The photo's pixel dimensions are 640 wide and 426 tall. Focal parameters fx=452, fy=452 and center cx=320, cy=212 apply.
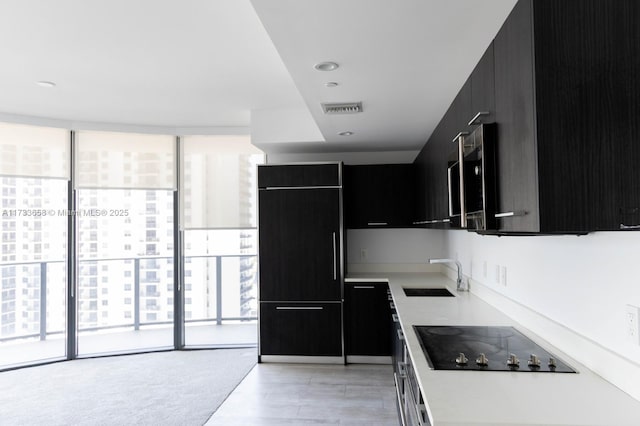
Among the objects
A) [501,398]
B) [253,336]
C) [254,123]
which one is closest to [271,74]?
[254,123]

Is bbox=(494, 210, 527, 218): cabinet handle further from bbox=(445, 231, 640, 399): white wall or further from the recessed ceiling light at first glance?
the recessed ceiling light

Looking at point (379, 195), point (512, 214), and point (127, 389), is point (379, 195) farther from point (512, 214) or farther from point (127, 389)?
point (512, 214)

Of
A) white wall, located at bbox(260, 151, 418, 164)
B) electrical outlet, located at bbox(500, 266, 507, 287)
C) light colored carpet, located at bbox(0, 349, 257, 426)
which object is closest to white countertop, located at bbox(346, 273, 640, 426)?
electrical outlet, located at bbox(500, 266, 507, 287)

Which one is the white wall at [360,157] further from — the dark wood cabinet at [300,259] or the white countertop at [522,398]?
the white countertop at [522,398]

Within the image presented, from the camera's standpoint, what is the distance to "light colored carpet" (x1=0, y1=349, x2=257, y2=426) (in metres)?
3.42

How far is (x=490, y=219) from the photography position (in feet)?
5.52


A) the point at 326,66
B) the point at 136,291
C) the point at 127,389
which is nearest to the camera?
the point at 326,66

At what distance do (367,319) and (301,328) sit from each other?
2.22 ft

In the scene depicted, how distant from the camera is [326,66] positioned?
7.91 ft

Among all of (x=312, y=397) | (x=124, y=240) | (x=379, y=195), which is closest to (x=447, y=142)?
(x=379, y=195)

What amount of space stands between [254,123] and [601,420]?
3.85 m

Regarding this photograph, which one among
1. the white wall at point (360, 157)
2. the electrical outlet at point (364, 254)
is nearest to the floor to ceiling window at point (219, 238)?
the white wall at point (360, 157)

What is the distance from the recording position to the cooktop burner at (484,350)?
175 centimetres

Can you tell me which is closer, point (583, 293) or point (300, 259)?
point (583, 293)
